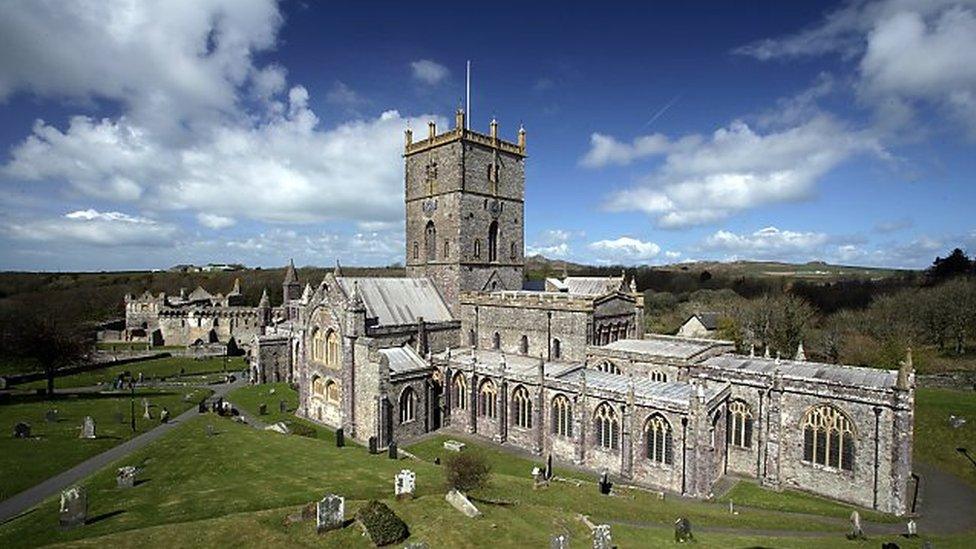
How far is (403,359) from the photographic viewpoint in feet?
110

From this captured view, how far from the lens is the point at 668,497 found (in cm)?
2412

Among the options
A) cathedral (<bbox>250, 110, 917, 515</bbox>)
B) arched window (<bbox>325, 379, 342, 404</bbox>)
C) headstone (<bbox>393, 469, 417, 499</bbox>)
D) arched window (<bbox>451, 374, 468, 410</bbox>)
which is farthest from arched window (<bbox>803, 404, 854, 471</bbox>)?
arched window (<bbox>325, 379, 342, 404</bbox>)

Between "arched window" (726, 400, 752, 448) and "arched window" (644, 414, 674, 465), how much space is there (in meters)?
5.33

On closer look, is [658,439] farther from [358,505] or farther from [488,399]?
[358,505]

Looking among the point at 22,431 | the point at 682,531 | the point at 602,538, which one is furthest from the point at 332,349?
the point at 682,531

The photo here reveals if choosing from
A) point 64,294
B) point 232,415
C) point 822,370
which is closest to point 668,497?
point 822,370

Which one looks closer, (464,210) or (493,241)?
(464,210)

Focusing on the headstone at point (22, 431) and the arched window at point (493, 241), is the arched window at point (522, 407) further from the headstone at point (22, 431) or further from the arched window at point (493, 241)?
the headstone at point (22, 431)

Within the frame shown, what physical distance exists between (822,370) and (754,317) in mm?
38222

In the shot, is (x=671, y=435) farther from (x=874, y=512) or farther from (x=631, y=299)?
(x=631, y=299)

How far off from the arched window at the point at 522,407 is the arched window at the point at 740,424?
11.5 m

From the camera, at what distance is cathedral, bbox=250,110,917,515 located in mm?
24406

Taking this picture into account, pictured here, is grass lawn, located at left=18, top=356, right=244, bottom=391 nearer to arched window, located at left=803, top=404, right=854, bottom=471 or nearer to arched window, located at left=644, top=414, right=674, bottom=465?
arched window, located at left=644, top=414, right=674, bottom=465

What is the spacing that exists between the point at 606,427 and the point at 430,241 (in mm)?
21230
